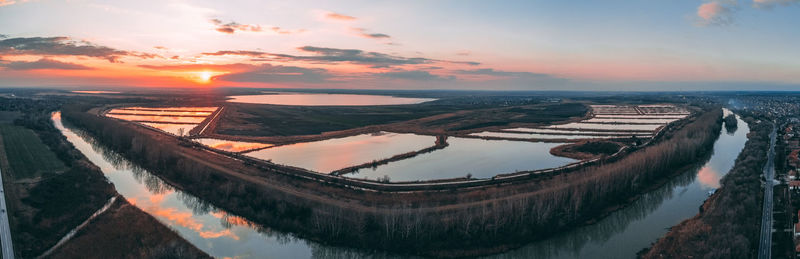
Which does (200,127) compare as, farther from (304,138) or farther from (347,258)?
(347,258)

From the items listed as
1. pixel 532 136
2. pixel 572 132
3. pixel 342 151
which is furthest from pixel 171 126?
pixel 572 132

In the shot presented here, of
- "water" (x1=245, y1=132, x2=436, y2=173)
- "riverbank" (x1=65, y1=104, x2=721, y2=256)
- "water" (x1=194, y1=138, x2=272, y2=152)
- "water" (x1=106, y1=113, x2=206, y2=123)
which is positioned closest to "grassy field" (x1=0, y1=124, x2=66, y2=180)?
"riverbank" (x1=65, y1=104, x2=721, y2=256)

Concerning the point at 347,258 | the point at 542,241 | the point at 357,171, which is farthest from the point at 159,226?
the point at 542,241

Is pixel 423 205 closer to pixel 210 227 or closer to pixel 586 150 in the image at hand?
pixel 210 227

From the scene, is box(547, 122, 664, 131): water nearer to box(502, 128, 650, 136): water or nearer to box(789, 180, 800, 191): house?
box(502, 128, 650, 136): water

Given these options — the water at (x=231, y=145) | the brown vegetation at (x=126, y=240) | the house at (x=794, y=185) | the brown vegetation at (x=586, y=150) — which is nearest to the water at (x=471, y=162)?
the brown vegetation at (x=586, y=150)

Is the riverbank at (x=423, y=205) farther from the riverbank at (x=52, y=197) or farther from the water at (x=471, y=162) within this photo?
the riverbank at (x=52, y=197)
